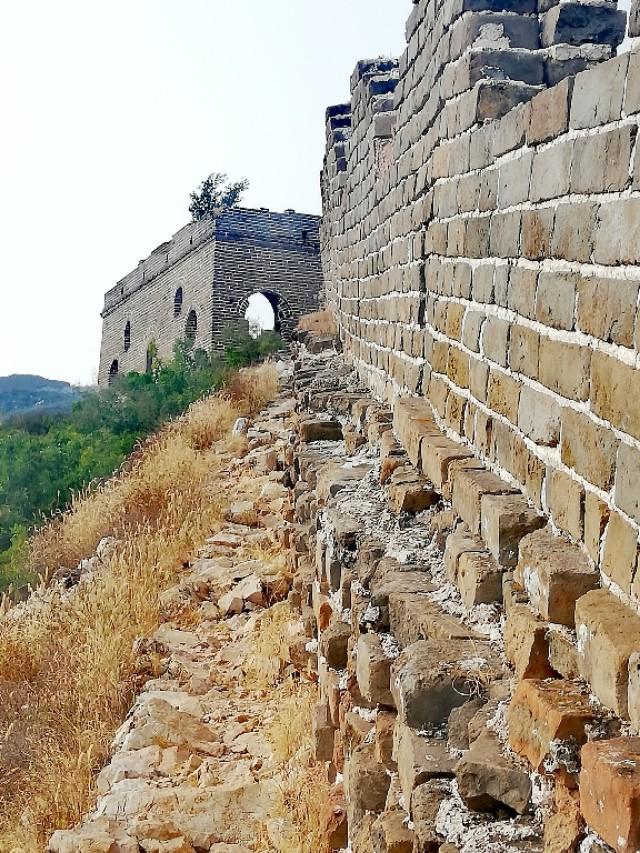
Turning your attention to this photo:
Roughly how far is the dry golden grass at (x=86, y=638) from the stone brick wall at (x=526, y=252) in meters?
2.13

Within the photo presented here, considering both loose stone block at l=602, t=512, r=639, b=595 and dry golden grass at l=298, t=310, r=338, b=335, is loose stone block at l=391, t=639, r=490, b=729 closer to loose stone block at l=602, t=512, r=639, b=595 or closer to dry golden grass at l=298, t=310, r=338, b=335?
loose stone block at l=602, t=512, r=639, b=595

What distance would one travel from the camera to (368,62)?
18.8 ft

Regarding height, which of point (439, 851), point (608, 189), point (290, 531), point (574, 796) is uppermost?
point (608, 189)

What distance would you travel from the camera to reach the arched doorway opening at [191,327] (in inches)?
785

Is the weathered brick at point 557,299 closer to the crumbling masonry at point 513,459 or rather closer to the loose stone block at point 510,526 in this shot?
the crumbling masonry at point 513,459

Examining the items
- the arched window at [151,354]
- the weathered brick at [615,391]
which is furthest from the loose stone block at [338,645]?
the arched window at [151,354]

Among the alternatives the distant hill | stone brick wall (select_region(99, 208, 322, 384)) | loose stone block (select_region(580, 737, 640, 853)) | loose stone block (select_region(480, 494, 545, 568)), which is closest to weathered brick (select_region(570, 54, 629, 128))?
loose stone block (select_region(480, 494, 545, 568))

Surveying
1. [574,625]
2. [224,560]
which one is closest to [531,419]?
[574,625]

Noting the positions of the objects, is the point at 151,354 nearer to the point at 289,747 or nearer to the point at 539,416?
the point at 289,747

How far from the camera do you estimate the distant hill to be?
1999 inches

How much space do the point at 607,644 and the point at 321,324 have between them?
24.1ft

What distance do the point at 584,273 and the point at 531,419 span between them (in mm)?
486

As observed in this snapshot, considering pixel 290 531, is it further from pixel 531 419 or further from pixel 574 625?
pixel 574 625

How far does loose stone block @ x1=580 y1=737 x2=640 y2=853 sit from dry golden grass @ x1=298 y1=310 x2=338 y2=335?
647 centimetres
